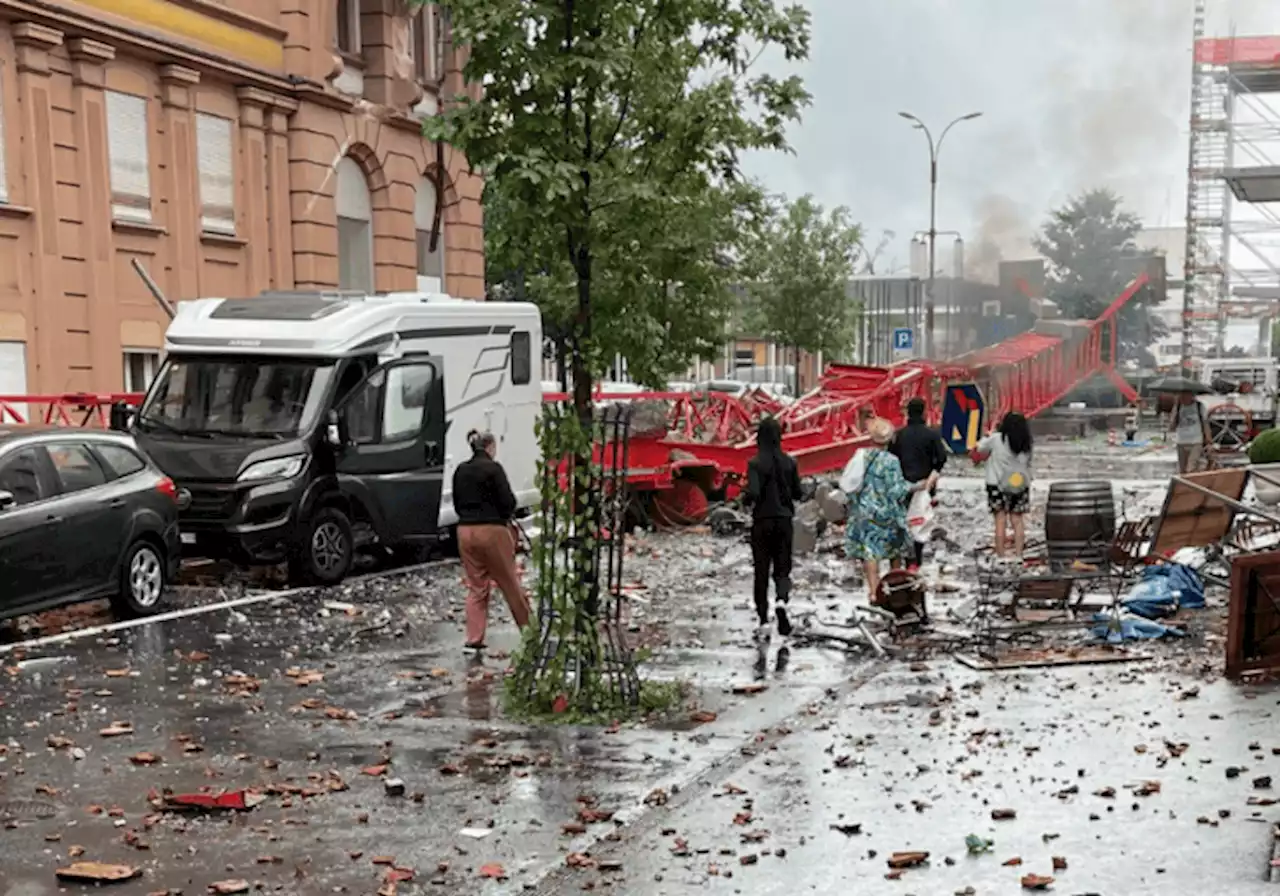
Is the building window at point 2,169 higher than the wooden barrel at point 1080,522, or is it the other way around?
the building window at point 2,169

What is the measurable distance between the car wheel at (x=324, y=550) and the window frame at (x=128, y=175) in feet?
27.2

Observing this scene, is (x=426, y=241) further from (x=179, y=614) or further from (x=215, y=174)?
(x=179, y=614)

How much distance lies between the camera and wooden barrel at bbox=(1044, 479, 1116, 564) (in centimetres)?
1349

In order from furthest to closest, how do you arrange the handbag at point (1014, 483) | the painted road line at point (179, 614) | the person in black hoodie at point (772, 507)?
1. the handbag at point (1014, 483)
2. the painted road line at point (179, 614)
3. the person in black hoodie at point (772, 507)

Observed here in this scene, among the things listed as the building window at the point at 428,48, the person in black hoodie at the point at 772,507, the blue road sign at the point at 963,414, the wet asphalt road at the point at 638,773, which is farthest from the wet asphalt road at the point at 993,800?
the building window at the point at 428,48

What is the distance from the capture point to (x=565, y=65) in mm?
9328

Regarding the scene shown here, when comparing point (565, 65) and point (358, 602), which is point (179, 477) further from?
point (565, 65)

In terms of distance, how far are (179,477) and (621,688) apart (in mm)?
6795

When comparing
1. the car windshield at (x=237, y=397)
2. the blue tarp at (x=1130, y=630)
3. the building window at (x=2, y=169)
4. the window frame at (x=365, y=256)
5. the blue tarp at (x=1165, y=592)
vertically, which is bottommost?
the blue tarp at (x=1130, y=630)

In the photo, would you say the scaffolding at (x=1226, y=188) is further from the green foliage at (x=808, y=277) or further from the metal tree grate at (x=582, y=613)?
the metal tree grate at (x=582, y=613)

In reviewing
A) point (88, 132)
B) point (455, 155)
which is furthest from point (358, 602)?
point (455, 155)

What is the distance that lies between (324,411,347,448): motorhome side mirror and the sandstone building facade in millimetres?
6488

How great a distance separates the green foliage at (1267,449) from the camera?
61.5ft

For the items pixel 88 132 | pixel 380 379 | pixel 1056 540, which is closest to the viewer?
pixel 1056 540
